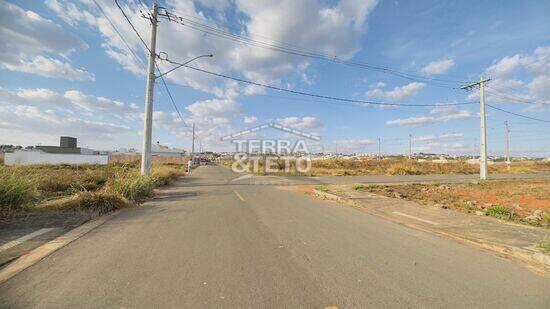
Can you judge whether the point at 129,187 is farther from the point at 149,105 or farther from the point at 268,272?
the point at 268,272

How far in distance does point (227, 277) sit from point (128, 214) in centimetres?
641

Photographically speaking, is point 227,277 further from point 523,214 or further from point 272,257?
point 523,214

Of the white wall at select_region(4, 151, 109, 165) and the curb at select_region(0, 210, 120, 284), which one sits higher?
the white wall at select_region(4, 151, 109, 165)

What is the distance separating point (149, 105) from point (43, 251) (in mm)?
13128

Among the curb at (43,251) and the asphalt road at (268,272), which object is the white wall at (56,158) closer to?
the curb at (43,251)

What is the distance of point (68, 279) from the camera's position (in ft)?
13.8

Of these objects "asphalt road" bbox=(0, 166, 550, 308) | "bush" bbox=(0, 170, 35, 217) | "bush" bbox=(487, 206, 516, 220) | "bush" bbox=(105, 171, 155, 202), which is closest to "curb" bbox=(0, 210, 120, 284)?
"asphalt road" bbox=(0, 166, 550, 308)

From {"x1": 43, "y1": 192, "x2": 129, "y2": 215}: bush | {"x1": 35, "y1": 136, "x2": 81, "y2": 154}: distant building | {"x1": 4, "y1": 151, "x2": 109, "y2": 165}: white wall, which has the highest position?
{"x1": 35, "y1": 136, "x2": 81, "y2": 154}: distant building

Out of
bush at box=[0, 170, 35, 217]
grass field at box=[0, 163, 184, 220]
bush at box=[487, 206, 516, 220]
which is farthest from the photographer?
bush at box=[487, 206, 516, 220]

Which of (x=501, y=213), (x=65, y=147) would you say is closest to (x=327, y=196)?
(x=501, y=213)

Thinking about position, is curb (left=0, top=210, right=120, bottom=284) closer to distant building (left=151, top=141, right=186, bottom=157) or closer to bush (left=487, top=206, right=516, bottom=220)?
bush (left=487, top=206, right=516, bottom=220)

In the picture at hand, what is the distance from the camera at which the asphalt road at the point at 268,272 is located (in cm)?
368

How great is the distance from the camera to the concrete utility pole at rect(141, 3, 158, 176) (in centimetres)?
1733

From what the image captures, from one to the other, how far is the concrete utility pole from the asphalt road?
1040 centimetres
